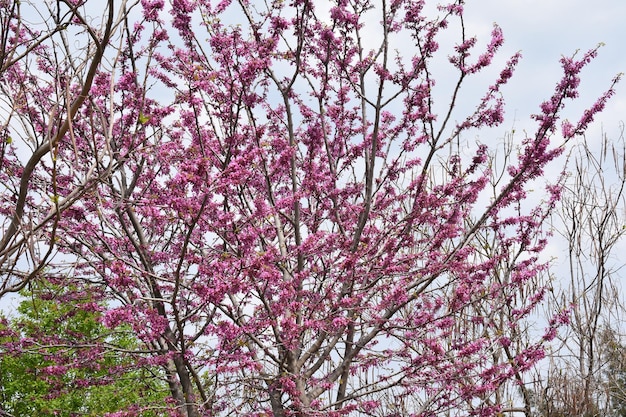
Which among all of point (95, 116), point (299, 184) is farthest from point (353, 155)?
point (95, 116)

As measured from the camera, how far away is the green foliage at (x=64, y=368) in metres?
8.15

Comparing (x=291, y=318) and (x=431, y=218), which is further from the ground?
(x=431, y=218)

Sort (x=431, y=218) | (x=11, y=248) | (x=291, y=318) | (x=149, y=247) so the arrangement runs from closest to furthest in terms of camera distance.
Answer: (x=11, y=248)
(x=291, y=318)
(x=431, y=218)
(x=149, y=247)

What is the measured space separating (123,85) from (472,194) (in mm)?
4433

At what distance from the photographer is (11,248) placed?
3348 mm

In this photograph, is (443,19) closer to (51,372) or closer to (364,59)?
(364,59)

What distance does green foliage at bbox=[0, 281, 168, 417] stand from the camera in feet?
26.7

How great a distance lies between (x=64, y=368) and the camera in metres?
7.78

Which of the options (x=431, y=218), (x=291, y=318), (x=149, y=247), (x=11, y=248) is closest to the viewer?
(x=11, y=248)

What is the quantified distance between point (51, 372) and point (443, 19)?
6.17 metres

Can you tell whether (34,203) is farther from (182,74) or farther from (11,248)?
(11,248)

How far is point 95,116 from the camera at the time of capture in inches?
338

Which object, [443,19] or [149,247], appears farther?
[149,247]

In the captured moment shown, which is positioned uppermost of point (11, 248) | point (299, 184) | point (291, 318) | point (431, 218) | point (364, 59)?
point (364, 59)
